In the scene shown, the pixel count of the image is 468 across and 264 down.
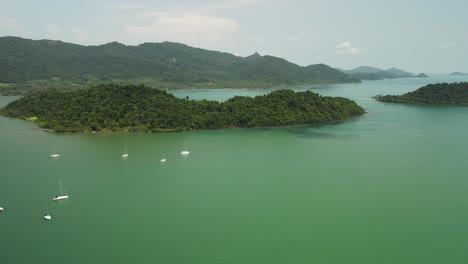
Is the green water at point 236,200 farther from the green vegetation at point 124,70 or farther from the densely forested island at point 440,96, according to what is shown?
the green vegetation at point 124,70

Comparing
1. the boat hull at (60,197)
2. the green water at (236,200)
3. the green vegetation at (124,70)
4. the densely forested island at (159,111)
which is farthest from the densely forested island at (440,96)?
the boat hull at (60,197)

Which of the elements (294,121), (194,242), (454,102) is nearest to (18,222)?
(194,242)

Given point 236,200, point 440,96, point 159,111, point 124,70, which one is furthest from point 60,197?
point 124,70

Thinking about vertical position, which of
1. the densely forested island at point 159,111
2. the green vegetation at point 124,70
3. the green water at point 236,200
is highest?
the green vegetation at point 124,70

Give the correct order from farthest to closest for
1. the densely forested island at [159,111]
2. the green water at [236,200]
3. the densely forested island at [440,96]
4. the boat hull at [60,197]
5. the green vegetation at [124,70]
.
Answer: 1. the green vegetation at [124,70]
2. the densely forested island at [440,96]
3. the densely forested island at [159,111]
4. the boat hull at [60,197]
5. the green water at [236,200]

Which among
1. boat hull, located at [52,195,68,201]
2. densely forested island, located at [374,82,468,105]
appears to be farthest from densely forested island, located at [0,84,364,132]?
densely forested island, located at [374,82,468,105]

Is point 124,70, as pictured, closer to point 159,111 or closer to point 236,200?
point 159,111

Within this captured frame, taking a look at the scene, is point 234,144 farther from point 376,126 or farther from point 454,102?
point 454,102
